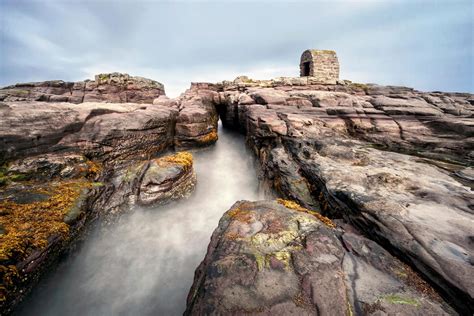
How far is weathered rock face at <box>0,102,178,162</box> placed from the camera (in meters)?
9.06

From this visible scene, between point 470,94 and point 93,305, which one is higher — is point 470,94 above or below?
above

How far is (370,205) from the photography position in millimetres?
6152

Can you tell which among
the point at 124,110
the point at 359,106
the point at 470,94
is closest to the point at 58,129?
the point at 124,110

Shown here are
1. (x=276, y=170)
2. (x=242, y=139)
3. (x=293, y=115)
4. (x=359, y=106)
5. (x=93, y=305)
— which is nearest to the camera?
(x=93, y=305)

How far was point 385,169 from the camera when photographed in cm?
831

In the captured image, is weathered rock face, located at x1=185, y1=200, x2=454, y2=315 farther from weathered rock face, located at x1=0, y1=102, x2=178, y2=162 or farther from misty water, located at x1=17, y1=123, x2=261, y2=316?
weathered rock face, located at x1=0, y1=102, x2=178, y2=162

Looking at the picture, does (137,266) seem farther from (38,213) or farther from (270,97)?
(270,97)

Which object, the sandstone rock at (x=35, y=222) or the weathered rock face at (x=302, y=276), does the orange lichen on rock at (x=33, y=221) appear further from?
the weathered rock face at (x=302, y=276)

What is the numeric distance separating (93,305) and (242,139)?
19.1 m

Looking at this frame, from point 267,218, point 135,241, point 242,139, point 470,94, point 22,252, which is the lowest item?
point 135,241

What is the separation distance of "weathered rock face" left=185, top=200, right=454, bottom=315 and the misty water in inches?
136

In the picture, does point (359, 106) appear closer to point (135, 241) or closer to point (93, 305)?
point (135, 241)

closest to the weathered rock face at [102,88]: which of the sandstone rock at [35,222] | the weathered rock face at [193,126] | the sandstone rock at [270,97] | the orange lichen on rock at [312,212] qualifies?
the weathered rock face at [193,126]

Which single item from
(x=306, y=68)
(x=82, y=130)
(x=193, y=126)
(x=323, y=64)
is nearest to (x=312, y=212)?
(x=82, y=130)
